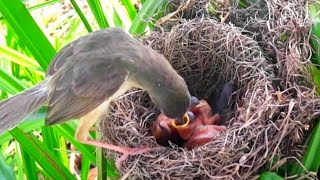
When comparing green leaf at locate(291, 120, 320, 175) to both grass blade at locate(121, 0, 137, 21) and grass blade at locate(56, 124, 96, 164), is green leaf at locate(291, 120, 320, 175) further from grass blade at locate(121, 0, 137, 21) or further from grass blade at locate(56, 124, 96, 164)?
grass blade at locate(121, 0, 137, 21)

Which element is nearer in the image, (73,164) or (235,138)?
(235,138)

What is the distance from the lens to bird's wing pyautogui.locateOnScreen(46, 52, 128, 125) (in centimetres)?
162

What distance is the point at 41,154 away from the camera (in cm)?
169

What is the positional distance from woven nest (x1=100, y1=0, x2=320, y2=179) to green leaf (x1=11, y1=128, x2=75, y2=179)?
Result: 13cm

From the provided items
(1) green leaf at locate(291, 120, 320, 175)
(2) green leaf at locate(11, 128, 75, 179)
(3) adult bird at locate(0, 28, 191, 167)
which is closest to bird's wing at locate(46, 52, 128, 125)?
(3) adult bird at locate(0, 28, 191, 167)

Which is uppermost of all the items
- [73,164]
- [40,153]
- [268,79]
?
[40,153]

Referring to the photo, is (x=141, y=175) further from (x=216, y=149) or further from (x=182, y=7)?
(x=182, y=7)

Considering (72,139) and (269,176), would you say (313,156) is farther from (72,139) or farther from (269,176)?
(72,139)

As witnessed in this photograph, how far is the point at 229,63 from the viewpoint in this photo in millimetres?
1840

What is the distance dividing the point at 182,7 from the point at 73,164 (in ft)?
2.25

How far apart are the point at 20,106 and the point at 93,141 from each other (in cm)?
20

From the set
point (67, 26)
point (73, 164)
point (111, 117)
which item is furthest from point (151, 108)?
point (67, 26)

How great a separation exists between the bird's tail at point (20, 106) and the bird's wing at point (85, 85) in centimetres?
5

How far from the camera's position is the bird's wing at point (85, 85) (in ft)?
5.32
